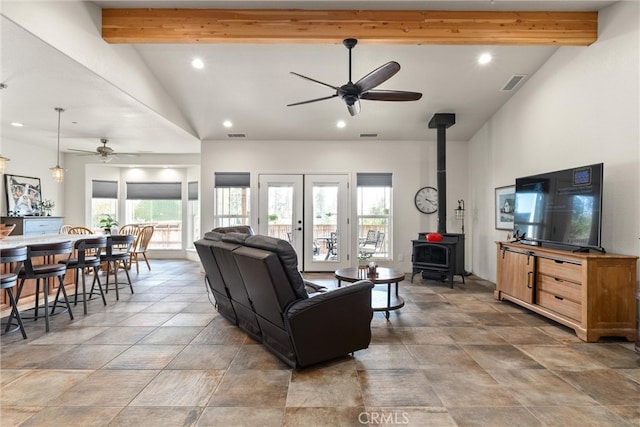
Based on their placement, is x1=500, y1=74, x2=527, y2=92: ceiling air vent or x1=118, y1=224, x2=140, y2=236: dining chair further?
x1=118, y1=224, x2=140, y2=236: dining chair

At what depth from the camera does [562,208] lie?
3.61 m

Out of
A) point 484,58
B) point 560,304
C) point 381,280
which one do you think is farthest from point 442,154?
point 381,280

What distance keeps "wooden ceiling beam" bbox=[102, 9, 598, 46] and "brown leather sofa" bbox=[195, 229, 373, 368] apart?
7.63ft

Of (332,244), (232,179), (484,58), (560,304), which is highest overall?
(484,58)

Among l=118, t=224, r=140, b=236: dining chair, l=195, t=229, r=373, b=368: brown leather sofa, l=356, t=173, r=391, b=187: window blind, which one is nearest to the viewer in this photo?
l=195, t=229, r=373, b=368: brown leather sofa

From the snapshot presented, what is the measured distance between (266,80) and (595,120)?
417 cm

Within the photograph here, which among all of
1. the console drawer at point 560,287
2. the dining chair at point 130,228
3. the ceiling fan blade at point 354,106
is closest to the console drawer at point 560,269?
the console drawer at point 560,287

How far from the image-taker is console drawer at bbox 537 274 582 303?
323 cm

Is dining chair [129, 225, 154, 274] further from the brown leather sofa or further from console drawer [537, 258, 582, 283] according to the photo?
console drawer [537, 258, 582, 283]

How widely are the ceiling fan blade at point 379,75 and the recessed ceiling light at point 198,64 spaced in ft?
7.91

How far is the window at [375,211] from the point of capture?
21.9 feet

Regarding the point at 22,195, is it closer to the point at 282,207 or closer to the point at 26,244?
the point at 26,244

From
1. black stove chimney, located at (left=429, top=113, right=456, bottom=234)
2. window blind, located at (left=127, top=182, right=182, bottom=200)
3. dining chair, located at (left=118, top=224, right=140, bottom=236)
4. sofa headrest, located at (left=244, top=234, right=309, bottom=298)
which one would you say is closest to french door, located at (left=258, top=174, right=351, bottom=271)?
black stove chimney, located at (left=429, top=113, right=456, bottom=234)

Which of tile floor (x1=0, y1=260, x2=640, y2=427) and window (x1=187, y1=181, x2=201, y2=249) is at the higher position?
window (x1=187, y1=181, x2=201, y2=249)
